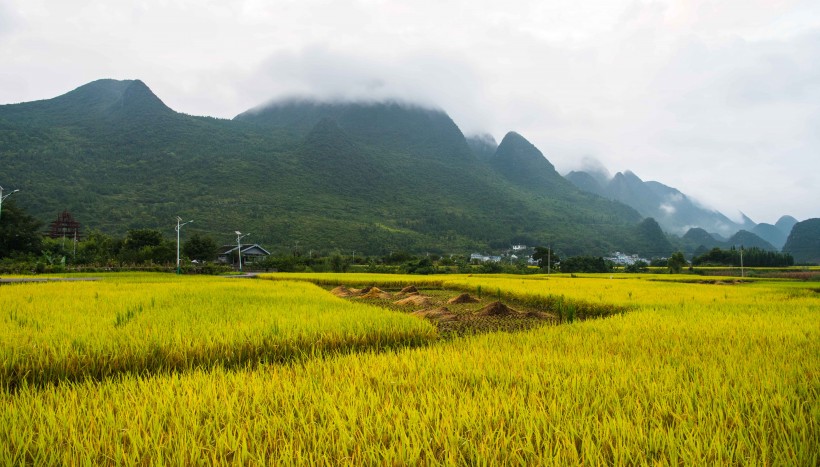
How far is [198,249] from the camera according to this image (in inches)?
1829

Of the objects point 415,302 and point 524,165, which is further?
point 524,165

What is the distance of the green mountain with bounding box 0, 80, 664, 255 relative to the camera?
216 feet

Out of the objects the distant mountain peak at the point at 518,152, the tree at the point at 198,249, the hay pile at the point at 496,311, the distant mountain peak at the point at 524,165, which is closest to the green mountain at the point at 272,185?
the distant mountain peak at the point at 524,165

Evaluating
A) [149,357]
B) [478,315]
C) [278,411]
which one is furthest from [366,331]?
[478,315]

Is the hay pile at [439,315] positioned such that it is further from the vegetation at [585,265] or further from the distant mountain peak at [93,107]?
the distant mountain peak at [93,107]

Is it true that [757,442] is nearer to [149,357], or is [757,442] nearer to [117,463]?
[117,463]

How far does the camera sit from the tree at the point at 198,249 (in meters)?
46.1

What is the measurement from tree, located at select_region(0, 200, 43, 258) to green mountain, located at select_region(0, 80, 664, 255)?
2090cm

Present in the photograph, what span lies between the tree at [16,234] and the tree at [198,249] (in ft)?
42.0

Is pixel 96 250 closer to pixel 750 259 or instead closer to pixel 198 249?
pixel 198 249

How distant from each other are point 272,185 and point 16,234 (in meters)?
47.6

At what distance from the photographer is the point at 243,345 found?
15.8 feet

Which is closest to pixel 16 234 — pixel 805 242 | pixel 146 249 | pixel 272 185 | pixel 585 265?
pixel 146 249

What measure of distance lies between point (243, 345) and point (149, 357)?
0.97m
